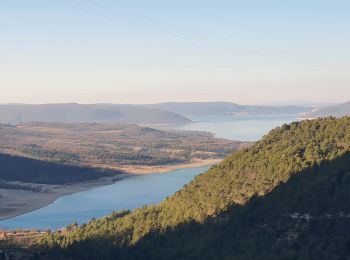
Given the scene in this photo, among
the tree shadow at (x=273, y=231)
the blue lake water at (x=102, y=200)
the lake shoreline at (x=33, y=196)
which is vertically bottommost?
the lake shoreline at (x=33, y=196)

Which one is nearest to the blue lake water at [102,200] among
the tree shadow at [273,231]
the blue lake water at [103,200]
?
the blue lake water at [103,200]

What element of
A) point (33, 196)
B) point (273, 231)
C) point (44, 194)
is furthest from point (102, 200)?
point (273, 231)

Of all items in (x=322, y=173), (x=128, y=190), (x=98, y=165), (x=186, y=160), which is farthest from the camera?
(x=186, y=160)

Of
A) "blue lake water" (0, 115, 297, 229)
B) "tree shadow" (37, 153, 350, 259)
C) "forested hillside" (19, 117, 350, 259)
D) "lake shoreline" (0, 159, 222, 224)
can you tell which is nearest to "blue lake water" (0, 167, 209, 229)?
"blue lake water" (0, 115, 297, 229)

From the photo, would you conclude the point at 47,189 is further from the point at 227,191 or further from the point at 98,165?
the point at 227,191

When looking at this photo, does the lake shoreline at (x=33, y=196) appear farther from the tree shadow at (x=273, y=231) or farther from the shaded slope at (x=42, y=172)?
the tree shadow at (x=273, y=231)

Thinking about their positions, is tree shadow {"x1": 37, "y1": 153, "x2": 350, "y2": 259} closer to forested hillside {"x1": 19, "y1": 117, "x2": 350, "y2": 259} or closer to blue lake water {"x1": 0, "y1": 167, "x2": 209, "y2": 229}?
forested hillside {"x1": 19, "y1": 117, "x2": 350, "y2": 259}

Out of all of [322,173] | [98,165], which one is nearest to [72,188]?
[98,165]
